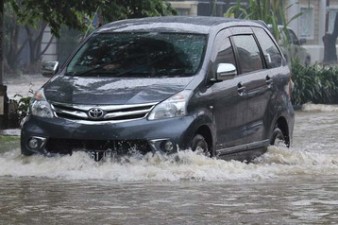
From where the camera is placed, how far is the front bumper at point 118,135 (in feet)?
32.1

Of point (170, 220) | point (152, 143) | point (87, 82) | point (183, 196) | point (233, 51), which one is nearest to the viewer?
point (170, 220)

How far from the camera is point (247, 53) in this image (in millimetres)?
11742

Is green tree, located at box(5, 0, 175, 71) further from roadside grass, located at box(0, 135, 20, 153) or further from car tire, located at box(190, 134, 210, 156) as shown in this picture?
car tire, located at box(190, 134, 210, 156)

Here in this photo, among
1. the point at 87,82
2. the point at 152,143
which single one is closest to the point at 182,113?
the point at 152,143

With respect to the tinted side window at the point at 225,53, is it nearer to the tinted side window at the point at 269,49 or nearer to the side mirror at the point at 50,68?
the tinted side window at the point at 269,49

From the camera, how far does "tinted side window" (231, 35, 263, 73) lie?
1153 cm

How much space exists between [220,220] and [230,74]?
3.22m

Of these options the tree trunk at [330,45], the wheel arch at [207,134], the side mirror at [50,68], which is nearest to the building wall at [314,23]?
the tree trunk at [330,45]

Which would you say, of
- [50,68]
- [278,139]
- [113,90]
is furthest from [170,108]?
[278,139]

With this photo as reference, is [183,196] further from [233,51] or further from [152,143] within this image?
[233,51]

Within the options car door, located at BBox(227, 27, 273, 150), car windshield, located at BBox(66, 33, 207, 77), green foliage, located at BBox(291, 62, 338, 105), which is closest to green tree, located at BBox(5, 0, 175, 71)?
car door, located at BBox(227, 27, 273, 150)

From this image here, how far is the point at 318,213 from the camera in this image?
809 centimetres

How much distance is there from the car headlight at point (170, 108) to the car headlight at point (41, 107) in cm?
103

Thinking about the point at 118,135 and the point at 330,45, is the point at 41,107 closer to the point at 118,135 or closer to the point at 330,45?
the point at 118,135
